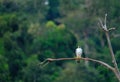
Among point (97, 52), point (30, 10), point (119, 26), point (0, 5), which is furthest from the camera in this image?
point (30, 10)

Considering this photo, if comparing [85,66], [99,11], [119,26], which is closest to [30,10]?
[99,11]

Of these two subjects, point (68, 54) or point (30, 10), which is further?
point (30, 10)

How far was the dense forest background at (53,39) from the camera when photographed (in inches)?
1007

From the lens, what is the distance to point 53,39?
31.6 metres

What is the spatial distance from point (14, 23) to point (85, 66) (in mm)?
5387

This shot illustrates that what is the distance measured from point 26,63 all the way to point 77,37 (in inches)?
212

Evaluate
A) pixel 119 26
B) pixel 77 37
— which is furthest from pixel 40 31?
pixel 119 26

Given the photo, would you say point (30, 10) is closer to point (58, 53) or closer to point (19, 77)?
point (58, 53)

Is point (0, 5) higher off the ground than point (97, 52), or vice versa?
point (0, 5)

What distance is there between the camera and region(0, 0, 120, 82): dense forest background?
25578mm

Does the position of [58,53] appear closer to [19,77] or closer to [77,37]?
[77,37]

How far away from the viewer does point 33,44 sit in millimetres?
30078

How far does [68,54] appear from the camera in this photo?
30.4 meters

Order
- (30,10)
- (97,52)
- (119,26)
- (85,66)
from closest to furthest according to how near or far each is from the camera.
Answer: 1. (85,66)
2. (119,26)
3. (97,52)
4. (30,10)
